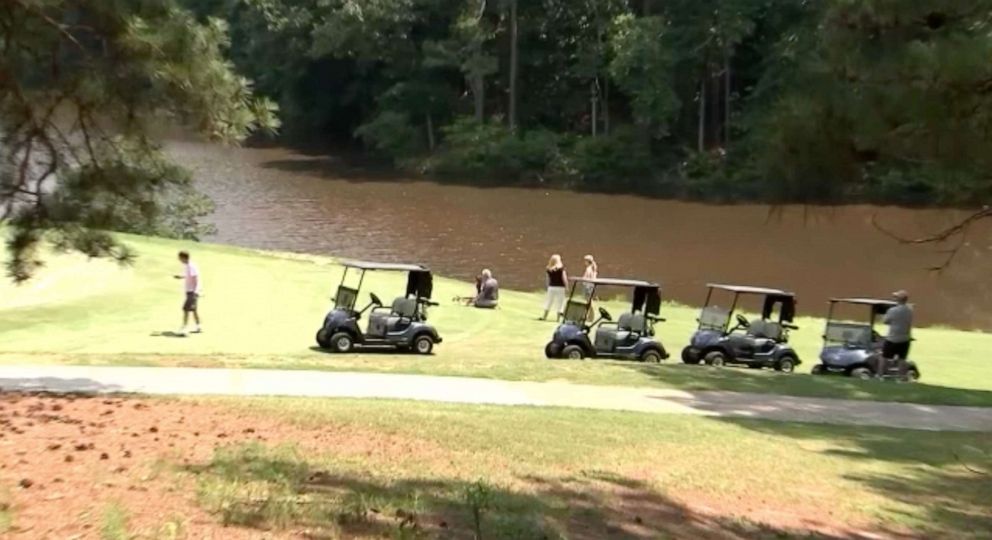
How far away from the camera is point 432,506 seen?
711cm

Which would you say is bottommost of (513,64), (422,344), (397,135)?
(422,344)

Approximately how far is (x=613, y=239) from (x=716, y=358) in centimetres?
2493

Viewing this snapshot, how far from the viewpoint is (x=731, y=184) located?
53.4m

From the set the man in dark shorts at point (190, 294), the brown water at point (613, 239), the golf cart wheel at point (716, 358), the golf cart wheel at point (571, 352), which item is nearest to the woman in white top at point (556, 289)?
the golf cart wheel at point (716, 358)

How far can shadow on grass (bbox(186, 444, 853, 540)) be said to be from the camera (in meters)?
6.57

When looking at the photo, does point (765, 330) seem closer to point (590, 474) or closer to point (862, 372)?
point (862, 372)

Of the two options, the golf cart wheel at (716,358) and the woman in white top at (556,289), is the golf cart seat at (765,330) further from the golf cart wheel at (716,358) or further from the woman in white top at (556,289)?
the woman in white top at (556,289)

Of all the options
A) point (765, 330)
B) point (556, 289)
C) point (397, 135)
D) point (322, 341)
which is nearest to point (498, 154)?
point (397, 135)

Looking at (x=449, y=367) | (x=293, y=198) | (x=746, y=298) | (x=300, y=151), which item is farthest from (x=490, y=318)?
(x=300, y=151)

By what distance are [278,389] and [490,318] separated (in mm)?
9927

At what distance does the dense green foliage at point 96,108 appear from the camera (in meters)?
10.1

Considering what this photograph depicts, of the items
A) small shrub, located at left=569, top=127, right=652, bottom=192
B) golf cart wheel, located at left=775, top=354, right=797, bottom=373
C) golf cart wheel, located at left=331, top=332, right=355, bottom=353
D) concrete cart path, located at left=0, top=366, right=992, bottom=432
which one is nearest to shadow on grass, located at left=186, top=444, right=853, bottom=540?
concrete cart path, located at left=0, top=366, right=992, bottom=432

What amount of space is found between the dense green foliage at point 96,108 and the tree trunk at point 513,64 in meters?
54.0

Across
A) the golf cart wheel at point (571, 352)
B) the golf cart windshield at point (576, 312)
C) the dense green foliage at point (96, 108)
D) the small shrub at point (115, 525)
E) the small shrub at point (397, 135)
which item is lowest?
the golf cart wheel at point (571, 352)
